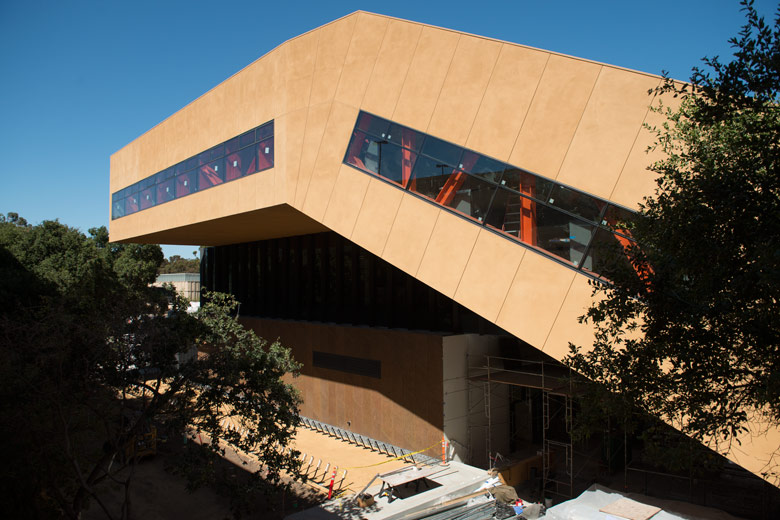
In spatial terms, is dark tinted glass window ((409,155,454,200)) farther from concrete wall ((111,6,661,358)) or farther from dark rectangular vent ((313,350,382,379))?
dark rectangular vent ((313,350,382,379))

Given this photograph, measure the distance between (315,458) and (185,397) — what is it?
35.5ft

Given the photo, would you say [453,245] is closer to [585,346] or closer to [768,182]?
[585,346]

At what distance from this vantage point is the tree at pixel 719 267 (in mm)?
5945

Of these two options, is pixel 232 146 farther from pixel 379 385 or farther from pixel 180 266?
pixel 180 266

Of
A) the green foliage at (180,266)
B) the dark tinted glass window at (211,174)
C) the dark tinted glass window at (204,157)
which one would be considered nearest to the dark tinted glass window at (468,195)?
the dark tinted glass window at (211,174)

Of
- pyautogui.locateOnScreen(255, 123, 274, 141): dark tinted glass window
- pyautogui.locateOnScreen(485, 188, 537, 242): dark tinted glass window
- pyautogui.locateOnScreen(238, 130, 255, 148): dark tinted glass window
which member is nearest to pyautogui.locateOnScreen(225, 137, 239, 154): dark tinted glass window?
pyautogui.locateOnScreen(238, 130, 255, 148): dark tinted glass window

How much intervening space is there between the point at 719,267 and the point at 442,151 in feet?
30.9

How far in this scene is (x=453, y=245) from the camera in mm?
14375

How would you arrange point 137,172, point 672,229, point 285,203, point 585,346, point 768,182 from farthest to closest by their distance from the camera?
point 137,172 → point 285,203 → point 585,346 → point 672,229 → point 768,182

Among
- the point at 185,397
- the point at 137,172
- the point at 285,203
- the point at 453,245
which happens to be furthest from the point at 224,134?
the point at 185,397

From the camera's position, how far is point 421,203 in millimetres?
15078

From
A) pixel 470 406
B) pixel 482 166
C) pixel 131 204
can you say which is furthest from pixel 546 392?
pixel 131 204

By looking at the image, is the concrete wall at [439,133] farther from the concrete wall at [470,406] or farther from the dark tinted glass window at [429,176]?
the concrete wall at [470,406]

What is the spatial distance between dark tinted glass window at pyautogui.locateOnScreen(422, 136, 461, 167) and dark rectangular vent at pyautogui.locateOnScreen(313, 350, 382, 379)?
10192mm
